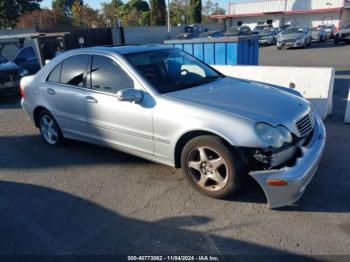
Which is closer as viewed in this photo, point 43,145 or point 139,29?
point 43,145

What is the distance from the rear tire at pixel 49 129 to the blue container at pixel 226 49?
5.46 meters

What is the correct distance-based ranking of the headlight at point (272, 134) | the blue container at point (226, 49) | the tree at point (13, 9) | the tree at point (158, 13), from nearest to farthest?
the headlight at point (272, 134) < the blue container at point (226, 49) < the tree at point (13, 9) < the tree at point (158, 13)

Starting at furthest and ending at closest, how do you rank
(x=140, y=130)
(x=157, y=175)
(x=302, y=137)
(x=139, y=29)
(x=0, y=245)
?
(x=139, y=29)
(x=157, y=175)
(x=140, y=130)
(x=302, y=137)
(x=0, y=245)

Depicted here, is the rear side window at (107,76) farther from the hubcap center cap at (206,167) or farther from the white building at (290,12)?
the white building at (290,12)

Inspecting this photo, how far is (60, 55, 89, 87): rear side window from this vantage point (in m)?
4.73

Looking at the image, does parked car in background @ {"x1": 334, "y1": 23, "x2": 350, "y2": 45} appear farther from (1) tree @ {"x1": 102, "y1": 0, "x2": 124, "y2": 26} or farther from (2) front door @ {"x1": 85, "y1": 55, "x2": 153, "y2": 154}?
(1) tree @ {"x1": 102, "y1": 0, "x2": 124, "y2": 26}

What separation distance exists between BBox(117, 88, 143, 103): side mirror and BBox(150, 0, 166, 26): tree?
39.2 meters

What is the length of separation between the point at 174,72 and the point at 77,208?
2.07 metres

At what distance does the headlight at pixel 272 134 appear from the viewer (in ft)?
10.6

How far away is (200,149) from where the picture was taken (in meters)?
3.58

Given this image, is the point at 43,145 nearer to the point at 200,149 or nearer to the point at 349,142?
the point at 200,149

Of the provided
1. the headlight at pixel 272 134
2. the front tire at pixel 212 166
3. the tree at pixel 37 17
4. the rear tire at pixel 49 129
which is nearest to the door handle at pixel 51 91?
the rear tire at pixel 49 129

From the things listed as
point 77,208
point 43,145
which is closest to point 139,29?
point 43,145

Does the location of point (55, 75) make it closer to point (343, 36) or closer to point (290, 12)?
point (343, 36)
